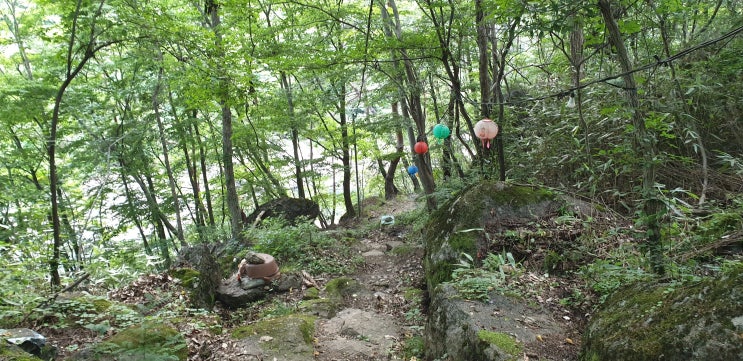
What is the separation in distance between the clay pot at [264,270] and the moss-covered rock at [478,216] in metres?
2.76

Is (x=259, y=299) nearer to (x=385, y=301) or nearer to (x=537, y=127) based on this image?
(x=385, y=301)

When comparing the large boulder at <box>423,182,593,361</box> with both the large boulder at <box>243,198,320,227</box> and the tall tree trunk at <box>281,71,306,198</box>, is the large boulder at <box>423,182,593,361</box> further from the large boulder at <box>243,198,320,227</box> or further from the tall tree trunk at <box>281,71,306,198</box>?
the large boulder at <box>243,198,320,227</box>

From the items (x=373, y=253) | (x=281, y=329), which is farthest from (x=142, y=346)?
(x=373, y=253)

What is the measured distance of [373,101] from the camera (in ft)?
31.6

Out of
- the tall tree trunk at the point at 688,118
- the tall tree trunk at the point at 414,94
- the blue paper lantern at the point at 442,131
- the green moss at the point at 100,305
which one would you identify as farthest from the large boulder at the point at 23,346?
the tall tree trunk at the point at 688,118

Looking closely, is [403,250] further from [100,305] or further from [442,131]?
[100,305]

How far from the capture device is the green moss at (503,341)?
2939 mm

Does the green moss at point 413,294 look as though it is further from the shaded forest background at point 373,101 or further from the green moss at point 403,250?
the shaded forest background at point 373,101

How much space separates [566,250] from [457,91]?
3.08m

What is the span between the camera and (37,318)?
394 cm

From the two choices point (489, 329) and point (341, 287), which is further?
point (341, 287)

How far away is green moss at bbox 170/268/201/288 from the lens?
601 cm

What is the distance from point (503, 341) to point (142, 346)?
3.03 metres

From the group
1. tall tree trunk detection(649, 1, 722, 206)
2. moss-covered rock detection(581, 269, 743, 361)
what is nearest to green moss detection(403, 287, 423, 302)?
moss-covered rock detection(581, 269, 743, 361)
